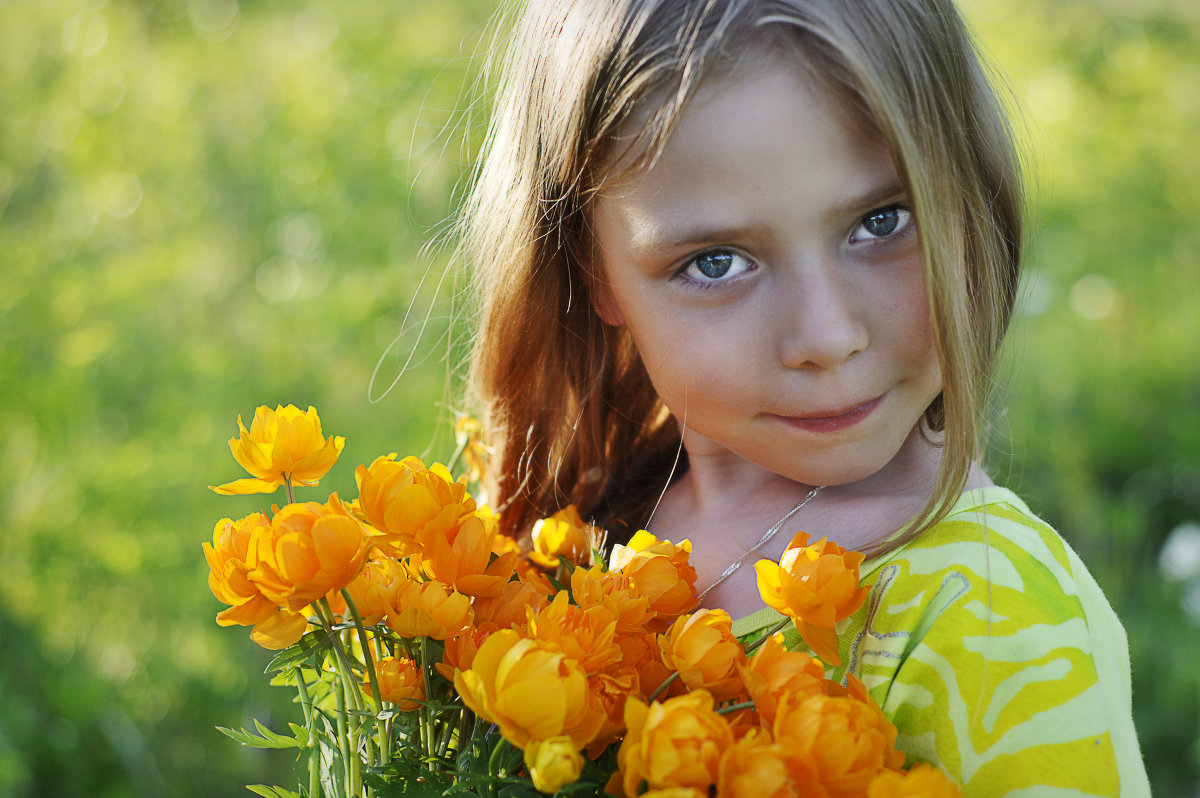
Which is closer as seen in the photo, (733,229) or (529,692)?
(529,692)

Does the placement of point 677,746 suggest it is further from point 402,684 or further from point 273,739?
point 273,739

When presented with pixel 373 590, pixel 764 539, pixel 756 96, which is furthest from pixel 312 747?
pixel 756 96

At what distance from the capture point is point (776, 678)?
677 millimetres

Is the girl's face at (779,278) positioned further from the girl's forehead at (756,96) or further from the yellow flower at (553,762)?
the yellow flower at (553,762)

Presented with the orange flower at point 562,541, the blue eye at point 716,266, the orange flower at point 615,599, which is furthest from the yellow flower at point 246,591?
the blue eye at point 716,266

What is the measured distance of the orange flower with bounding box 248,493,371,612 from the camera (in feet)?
2.30

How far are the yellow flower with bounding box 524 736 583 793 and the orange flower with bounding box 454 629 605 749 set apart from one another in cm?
1

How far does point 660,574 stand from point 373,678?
0.24 metres

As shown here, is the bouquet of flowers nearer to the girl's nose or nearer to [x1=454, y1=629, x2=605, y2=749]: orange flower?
[x1=454, y1=629, x2=605, y2=749]: orange flower

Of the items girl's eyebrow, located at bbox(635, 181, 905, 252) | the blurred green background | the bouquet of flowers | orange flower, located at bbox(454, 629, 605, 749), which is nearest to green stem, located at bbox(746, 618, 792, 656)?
the bouquet of flowers

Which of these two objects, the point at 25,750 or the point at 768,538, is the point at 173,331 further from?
the point at 768,538

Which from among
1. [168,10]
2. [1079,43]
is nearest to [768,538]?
[1079,43]

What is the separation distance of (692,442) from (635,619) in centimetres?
45

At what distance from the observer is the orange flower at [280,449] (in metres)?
0.82
